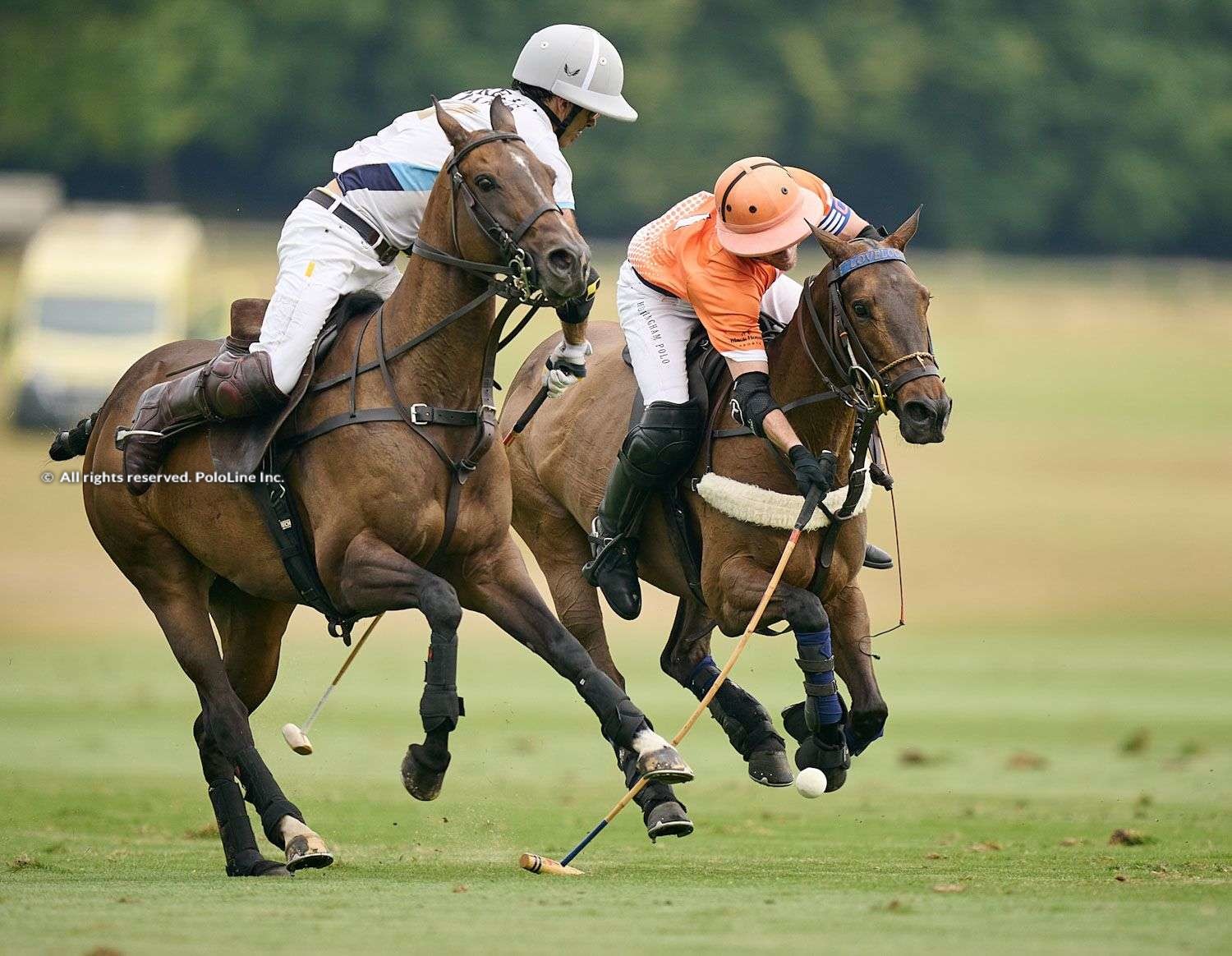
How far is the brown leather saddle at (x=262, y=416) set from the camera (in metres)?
8.77

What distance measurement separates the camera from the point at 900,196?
49688mm

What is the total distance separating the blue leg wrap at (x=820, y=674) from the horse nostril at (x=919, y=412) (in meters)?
1.13

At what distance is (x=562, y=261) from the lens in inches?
310

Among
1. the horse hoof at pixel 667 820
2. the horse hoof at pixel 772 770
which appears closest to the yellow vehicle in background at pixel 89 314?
the horse hoof at pixel 772 770

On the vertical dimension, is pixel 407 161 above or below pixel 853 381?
above

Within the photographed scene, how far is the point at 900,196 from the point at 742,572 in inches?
1635

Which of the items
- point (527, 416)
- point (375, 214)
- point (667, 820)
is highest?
point (375, 214)

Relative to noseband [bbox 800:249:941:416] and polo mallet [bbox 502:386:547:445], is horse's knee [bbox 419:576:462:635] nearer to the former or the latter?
noseband [bbox 800:249:941:416]

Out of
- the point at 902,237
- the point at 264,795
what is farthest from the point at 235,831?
the point at 902,237

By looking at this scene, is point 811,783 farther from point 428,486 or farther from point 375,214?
point 375,214

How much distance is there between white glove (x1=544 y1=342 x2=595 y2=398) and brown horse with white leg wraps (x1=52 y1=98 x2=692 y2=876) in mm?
717

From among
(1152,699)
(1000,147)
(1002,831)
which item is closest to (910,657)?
(1152,699)

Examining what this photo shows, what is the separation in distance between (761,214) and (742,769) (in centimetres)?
699

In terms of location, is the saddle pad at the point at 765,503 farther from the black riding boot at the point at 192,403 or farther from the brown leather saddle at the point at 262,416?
the black riding boot at the point at 192,403
